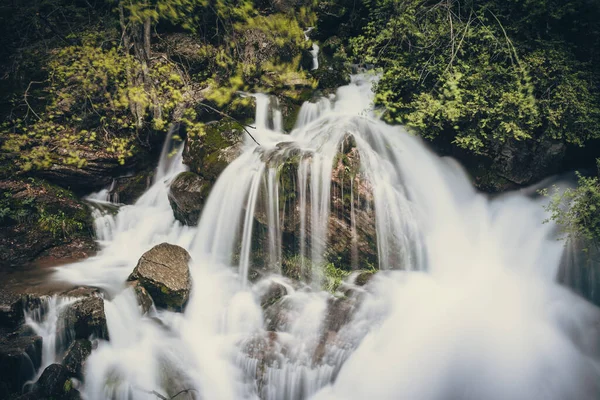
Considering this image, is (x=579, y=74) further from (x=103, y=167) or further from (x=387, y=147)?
(x=103, y=167)

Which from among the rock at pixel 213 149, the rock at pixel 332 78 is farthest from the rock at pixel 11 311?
the rock at pixel 332 78

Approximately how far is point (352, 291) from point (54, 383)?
429 cm

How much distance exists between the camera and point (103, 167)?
8.42m

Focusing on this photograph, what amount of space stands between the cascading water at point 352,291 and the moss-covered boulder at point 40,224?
0.45 meters

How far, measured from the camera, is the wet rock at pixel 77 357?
4.43 metres

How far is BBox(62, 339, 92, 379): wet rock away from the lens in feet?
14.5

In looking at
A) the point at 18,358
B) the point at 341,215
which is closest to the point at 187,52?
the point at 341,215

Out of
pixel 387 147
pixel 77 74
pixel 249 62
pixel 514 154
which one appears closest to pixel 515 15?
pixel 514 154

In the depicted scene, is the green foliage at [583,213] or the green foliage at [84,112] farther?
the green foliage at [84,112]

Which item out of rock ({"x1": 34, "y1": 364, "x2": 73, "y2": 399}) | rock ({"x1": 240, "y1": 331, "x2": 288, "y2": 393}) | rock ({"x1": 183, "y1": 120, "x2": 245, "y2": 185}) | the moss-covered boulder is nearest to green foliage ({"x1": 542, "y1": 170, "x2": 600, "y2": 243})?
rock ({"x1": 240, "y1": 331, "x2": 288, "y2": 393})

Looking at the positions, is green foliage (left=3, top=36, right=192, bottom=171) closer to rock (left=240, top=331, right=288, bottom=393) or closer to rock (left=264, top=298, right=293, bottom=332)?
rock (left=264, top=298, right=293, bottom=332)

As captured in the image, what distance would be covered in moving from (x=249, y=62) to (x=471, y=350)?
8982 millimetres

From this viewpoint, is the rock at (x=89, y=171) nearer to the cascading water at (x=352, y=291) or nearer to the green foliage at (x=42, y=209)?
the green foliage at (x=42, y=209)

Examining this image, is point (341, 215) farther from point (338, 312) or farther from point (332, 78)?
point (332, 78)
